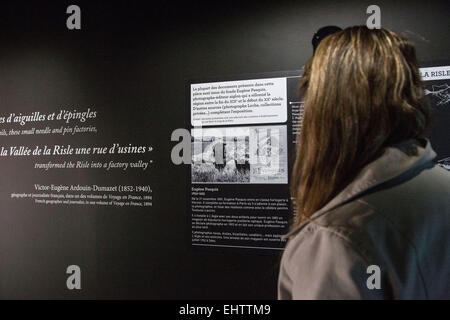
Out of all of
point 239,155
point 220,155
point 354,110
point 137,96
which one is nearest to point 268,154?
point 239,155

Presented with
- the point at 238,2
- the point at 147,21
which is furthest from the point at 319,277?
the point at 147,21

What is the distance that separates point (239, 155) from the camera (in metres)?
2.90

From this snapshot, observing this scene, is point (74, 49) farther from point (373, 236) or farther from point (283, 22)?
point (373, 236)

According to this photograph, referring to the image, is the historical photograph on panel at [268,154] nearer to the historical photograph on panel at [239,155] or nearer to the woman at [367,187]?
the historical photograph on panel at [239,155]

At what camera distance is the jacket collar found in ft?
3.16

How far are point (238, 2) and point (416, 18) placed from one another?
1127 millimetres

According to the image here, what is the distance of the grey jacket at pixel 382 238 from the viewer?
3.05 ft

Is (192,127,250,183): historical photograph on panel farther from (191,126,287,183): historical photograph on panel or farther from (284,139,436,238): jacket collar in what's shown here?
(284,139,436,238): jacket collar

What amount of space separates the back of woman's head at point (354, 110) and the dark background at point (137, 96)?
67.5 inches

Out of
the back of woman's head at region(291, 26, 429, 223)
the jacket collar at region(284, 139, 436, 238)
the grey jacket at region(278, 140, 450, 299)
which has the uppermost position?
the back of woman's head at region(291, 26, 429, 223)

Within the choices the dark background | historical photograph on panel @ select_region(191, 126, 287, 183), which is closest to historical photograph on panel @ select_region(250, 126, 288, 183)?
historical photograph on panel @ select_region(191, 126, 287, 183)

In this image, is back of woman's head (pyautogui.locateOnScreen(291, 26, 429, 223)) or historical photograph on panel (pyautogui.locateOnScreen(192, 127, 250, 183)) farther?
historical photograph on panel (pyautogui.locateOnScreen(192, 127, 250, 183))

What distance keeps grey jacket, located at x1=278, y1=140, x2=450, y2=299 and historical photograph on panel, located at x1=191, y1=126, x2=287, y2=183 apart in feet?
5.89

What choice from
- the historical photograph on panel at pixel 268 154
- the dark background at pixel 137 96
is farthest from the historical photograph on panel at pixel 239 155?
the dark background at pixel 137 96
